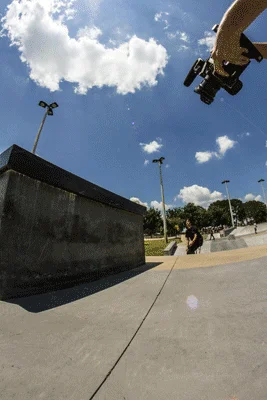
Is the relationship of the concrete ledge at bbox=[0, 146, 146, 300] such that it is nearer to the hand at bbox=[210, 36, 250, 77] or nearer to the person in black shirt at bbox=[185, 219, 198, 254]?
the hand at bbox=[210, 36, 250, 77]

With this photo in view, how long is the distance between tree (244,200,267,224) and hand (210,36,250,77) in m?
95.9

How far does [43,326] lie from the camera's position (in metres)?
1.74

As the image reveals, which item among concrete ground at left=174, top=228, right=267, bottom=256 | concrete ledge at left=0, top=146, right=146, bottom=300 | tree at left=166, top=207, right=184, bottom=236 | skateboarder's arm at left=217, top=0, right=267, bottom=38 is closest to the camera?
skateboarder's arm at left=217, top=0, right=267, bottom=38

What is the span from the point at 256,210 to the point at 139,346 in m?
97.5

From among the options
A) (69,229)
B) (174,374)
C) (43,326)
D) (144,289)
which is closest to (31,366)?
(43,326)

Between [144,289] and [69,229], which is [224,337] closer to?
[144,289]

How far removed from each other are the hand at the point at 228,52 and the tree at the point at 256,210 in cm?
9586

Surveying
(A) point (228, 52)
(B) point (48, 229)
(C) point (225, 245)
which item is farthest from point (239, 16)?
(C) point (225, 245)

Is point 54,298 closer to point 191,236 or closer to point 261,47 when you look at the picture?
point 261,47

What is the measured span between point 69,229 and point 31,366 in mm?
2333

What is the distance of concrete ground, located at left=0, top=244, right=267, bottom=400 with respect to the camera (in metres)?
1.03

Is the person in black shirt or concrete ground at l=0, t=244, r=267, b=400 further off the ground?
the person in black shirt

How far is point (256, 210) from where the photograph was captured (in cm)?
8394

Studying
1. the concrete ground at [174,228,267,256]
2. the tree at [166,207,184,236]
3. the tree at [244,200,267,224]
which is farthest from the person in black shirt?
the tree at [244,200,267,224]
